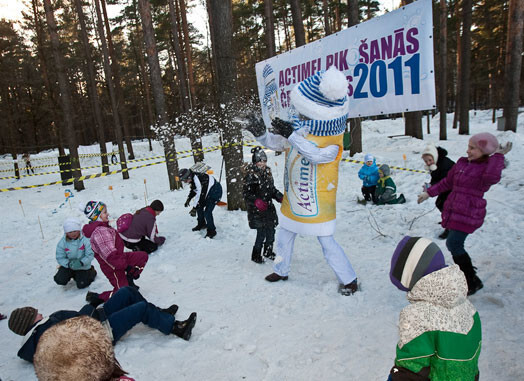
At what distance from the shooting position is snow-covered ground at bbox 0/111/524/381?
→ 270 centimetres

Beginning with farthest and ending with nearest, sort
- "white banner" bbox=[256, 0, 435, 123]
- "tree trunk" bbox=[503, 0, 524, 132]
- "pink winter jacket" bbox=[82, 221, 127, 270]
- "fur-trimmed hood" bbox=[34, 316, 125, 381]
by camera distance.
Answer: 1. "tree trunk" bbox=[503, 0, 524, 132]
2. "white banner" bbox=[256, 0, 435, 123]
3. "pink winter jacket" bbox=[82, 221, 127, 270]
4. "fur-trimmed hood" bbox=[34, 316, 125, 381]

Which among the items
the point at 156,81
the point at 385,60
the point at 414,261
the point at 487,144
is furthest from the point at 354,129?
the point at 414,261

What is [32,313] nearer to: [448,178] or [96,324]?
[96,324]

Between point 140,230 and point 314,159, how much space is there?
365 centimetres

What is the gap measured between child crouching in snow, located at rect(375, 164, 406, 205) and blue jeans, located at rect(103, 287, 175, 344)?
526 cm

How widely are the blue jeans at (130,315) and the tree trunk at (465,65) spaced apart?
601 inches

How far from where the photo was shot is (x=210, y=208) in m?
6.25

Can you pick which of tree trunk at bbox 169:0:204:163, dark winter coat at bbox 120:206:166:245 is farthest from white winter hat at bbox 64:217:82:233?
tree trunk at bbox 169:0:204:163

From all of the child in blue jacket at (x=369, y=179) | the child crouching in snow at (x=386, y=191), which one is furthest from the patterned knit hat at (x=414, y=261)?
the child in blue jacket at (x=369, y=179)

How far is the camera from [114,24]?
2316 cm

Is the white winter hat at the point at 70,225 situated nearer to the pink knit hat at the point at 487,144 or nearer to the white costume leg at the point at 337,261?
the white costume leg at the point at 337,261

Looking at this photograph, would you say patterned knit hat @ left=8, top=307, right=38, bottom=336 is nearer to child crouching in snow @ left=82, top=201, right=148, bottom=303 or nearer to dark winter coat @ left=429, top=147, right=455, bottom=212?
child crouching in snow @ left=82, top=201, right=148, bottom=303

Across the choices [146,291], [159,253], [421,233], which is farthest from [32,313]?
[421,233]

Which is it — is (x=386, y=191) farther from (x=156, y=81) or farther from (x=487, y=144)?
(x=156, y=81)
